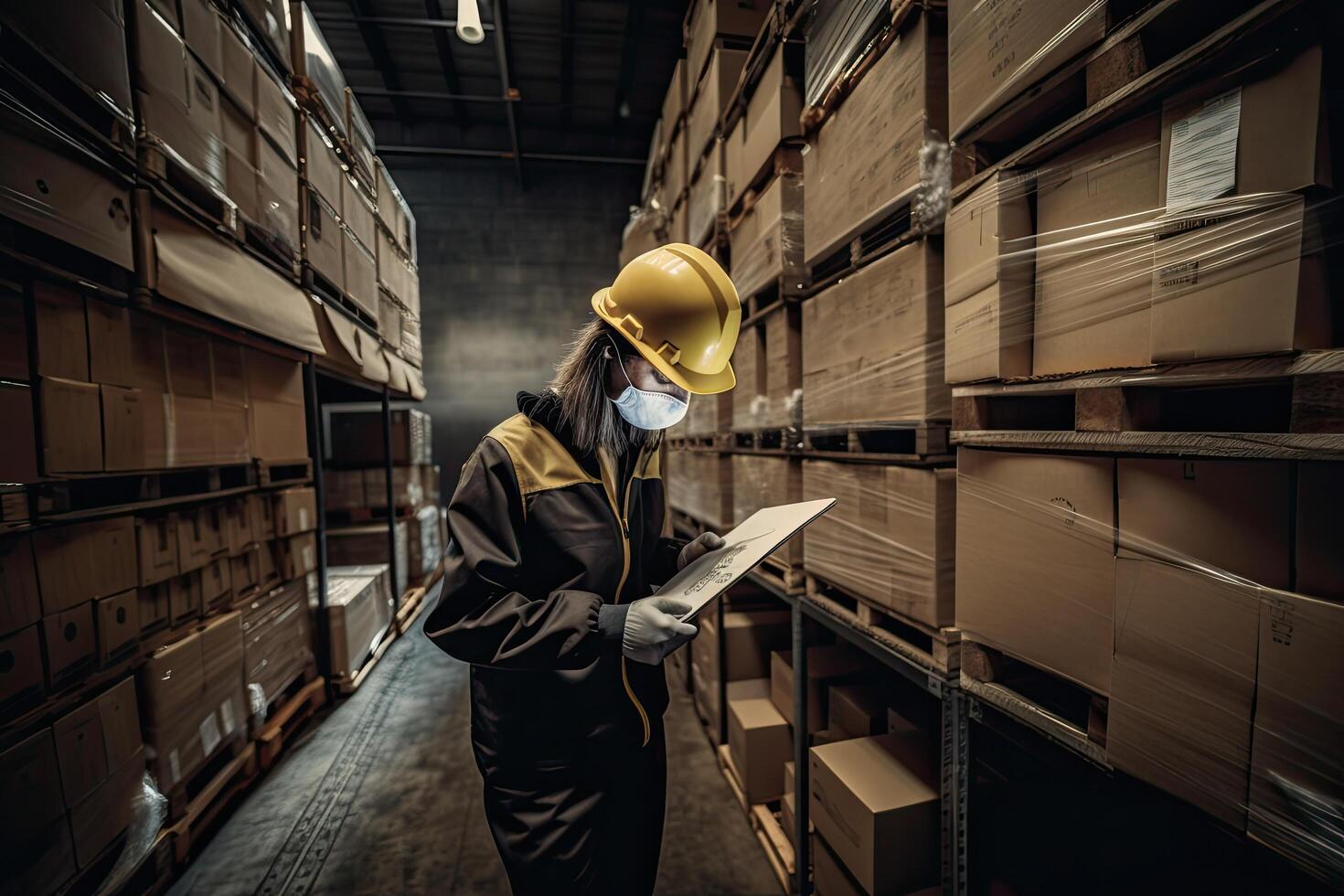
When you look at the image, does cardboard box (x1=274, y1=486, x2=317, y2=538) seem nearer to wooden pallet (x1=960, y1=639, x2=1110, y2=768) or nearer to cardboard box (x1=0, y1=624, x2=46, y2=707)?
cardboard box (x1=0, y1=624, x2=46, y2=707)

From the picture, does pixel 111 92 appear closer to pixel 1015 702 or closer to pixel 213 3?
pixel 213 3

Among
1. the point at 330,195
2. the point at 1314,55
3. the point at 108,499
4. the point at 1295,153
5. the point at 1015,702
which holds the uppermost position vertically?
the point at 330,195

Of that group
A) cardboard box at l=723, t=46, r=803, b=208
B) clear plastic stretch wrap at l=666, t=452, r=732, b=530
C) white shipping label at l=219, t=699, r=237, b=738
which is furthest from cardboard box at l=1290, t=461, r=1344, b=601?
white shipping label at l=219, t=699, r=237, b=738

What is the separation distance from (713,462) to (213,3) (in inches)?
143

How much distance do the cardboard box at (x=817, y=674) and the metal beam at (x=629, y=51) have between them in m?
6.85

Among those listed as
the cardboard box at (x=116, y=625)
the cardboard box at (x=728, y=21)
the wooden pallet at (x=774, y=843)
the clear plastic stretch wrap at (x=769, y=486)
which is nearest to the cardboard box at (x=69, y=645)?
the cardboard box at (x=116, y=625)

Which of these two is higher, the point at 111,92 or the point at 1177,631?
the point at 111,92

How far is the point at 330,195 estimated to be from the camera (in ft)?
12.7

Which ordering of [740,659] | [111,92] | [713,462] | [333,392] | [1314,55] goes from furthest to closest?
[333,392] < [713,462] < [740,659] < [111,92] < [1314,55]

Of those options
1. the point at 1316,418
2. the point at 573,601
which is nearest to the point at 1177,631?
the point at 1316,418

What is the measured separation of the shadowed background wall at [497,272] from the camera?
804 centimetres

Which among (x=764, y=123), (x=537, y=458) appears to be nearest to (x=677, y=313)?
(x=537, y=458)

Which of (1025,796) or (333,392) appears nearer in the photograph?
(1025,796)

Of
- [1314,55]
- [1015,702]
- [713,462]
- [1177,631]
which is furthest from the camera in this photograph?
[713,462]
